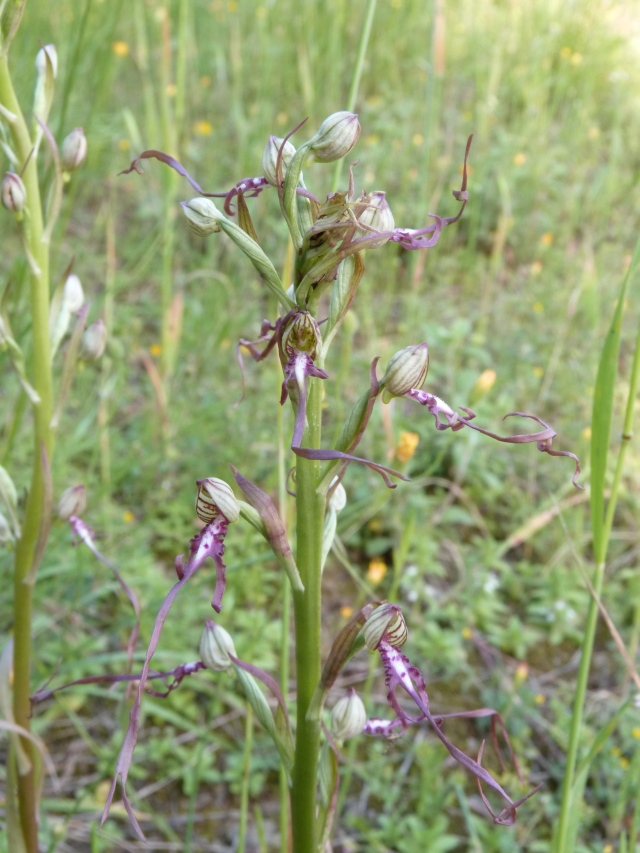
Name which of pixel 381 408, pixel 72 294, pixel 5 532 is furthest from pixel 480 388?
pixel 5 532

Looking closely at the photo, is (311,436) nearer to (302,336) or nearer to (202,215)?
(302,336)

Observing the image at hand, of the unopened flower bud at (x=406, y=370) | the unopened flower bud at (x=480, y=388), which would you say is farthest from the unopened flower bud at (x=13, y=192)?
the unopened flower bud at (x=480, y=388)

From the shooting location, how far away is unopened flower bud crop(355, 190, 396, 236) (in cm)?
73

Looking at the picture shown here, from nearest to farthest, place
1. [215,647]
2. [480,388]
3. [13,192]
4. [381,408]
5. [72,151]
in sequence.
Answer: [215,647]
[13,192]
[72,151]
[480,388]
[381,408]

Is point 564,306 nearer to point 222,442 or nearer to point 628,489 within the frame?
point 628,489

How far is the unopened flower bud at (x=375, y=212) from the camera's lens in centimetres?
73

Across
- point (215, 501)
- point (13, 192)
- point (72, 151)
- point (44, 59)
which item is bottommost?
point (215, 501)

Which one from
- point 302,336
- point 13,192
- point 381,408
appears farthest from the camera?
point 381,408

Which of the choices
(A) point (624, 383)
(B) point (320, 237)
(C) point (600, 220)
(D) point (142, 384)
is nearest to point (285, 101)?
(C) point (600, 220)

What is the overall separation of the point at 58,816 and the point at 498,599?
1.14 m

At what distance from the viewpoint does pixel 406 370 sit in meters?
0.72

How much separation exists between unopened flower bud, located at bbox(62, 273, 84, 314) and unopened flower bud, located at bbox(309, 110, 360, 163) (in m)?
0.50

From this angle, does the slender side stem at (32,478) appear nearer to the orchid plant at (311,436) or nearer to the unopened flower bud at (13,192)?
the unopened flower bud at (13,192)

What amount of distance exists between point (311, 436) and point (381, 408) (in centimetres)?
130
